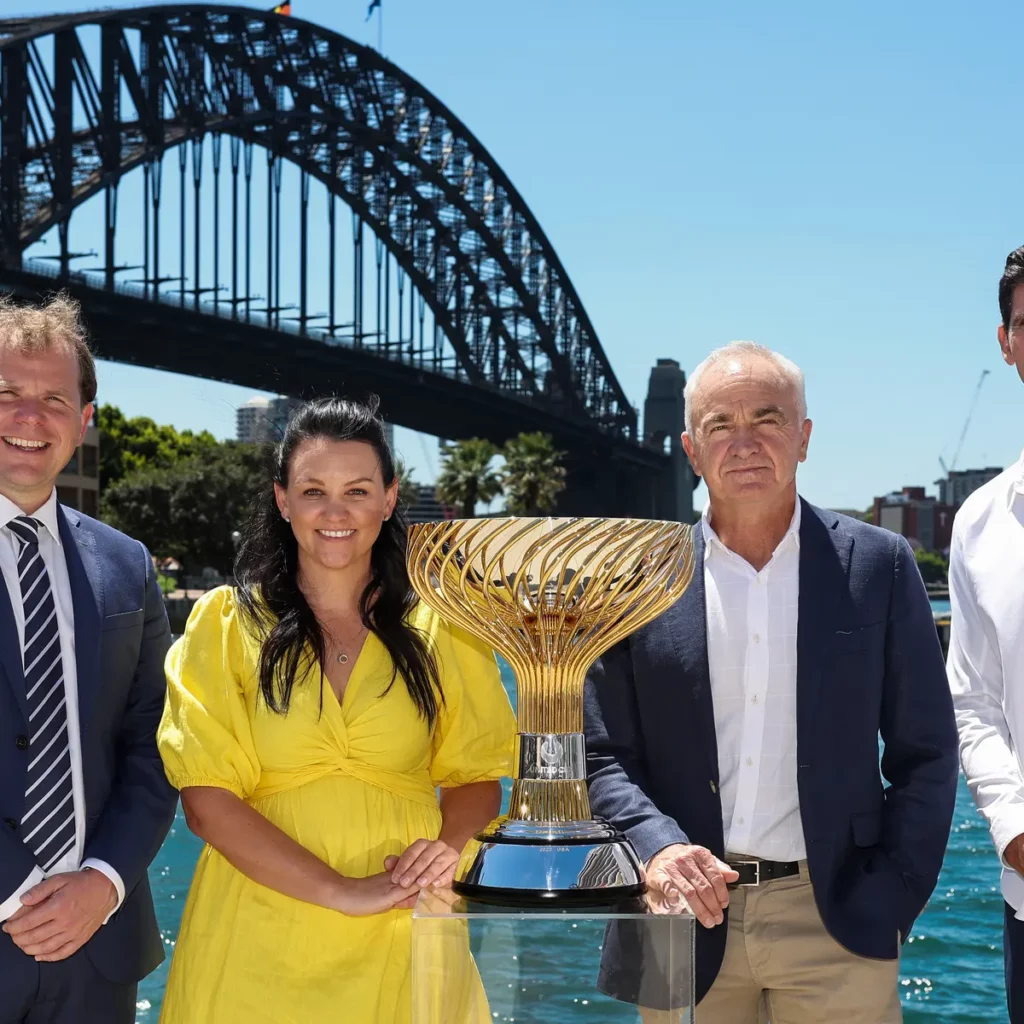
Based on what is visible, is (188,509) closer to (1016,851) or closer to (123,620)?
(123,620)

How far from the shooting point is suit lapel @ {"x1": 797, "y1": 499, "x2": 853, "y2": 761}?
8.59 feet

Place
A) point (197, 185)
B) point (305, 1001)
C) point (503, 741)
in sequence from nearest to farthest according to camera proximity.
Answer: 1. point (305, 1001)
2. point (503, 741)
3. point (197, 185)

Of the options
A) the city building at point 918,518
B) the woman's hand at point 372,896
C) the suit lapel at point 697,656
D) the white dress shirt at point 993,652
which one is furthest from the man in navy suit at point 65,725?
the city building at point 918,518

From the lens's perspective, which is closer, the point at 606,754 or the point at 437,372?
the point at 606,754

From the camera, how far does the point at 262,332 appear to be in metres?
39.3

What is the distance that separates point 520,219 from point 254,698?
5566 centimetres

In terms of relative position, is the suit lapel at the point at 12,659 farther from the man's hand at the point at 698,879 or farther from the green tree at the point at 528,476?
the green tree at the point at 528,476

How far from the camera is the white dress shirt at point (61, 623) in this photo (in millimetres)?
2668

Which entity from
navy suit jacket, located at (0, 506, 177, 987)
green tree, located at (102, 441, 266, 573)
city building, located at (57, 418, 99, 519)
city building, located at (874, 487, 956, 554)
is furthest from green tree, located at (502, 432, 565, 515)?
city building, located at (874, 487, 956, 554)

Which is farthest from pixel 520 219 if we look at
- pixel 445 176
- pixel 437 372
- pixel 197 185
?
pixel 197 185

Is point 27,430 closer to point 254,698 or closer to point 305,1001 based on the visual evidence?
point 254,698

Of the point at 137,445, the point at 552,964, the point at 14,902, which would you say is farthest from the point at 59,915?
the point at 137,445

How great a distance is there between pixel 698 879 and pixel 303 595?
0.90m

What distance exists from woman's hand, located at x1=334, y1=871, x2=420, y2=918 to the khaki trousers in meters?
0.71
